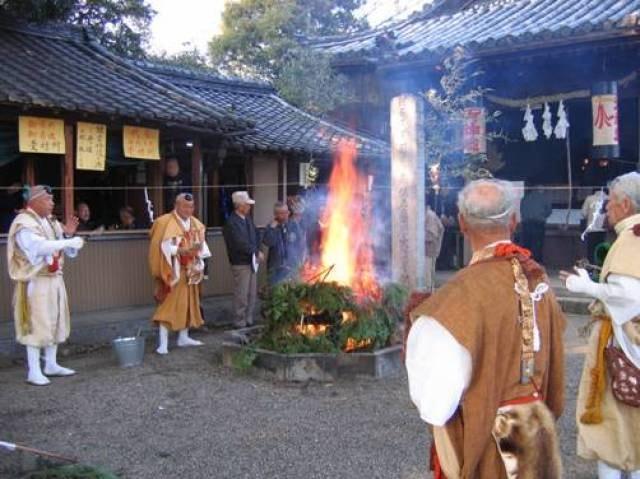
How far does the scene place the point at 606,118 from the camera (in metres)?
11.1

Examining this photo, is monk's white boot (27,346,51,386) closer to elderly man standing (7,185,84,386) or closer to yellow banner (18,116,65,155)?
elderly man standing (7,185,84,386)

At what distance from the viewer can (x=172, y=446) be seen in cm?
557

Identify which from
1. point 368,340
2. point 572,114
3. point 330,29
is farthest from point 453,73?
point 330,29

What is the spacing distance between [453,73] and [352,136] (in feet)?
13.7

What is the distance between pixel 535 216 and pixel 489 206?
37.8 ft

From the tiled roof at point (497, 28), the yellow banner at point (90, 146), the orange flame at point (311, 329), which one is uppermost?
the tiled roof at point (497, 28)

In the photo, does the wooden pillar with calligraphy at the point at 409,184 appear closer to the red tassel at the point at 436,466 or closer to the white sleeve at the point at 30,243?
the white sleeve at the point at 30,243

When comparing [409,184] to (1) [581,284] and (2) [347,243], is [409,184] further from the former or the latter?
(1) [581,284]

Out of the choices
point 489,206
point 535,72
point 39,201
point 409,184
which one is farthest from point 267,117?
point 489,206

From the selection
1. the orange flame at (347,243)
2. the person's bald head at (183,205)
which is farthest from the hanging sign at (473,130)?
the person's bald head at (183,205)

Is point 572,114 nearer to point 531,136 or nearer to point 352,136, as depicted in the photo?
point 531,136

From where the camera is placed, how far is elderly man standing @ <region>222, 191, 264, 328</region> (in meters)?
10.3

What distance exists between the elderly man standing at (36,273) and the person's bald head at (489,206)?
5680 millimetres

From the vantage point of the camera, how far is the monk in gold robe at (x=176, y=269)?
9.18 meters
